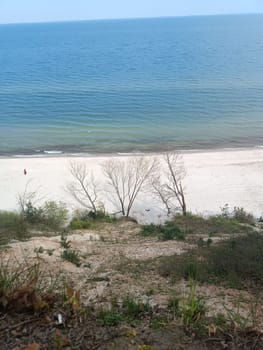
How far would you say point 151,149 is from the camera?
1592 inches

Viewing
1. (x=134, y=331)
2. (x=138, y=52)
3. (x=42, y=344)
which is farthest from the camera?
(x=138, y=52)

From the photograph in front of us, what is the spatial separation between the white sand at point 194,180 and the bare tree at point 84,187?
47 cm

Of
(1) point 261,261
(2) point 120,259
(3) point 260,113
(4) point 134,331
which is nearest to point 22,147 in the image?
(3) point 260,113

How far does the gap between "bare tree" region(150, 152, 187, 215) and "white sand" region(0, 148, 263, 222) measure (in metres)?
0.60

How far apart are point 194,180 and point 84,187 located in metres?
8.19

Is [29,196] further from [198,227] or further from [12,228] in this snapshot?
[198,227]

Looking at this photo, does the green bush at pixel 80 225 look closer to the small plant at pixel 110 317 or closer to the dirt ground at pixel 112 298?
the dirt ground at pixel 112 298

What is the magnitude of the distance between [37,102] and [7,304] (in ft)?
192

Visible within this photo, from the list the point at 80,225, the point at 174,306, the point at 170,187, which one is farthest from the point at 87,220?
the point at 174,306

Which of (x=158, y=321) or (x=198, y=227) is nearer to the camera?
(x=158, y=321)

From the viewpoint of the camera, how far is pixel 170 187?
29.1m

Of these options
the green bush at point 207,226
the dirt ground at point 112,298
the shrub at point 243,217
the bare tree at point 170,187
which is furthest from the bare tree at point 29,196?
the dirt ground at point 112,298

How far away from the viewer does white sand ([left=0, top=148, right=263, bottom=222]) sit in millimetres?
27484

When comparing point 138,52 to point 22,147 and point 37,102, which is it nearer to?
point 37,102
